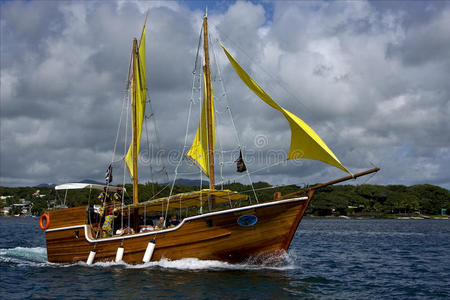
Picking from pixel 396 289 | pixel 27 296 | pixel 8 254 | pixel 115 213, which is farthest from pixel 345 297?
pixel 8 254

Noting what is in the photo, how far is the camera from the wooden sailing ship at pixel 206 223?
1802cm

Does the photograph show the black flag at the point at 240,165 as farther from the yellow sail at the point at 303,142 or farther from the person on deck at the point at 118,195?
the person on deck at the point at 118,195

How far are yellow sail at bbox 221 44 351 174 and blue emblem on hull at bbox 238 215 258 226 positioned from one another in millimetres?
3179

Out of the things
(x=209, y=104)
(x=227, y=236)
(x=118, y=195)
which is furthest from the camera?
(x=118, y=195)

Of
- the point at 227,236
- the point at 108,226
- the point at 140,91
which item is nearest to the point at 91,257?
the point at 108,226

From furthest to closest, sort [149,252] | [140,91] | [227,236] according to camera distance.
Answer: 1. [140,91]
2. [149,252]
3. [227,236]

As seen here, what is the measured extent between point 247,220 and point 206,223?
6.34 feet

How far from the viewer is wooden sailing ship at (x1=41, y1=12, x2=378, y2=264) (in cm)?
1802

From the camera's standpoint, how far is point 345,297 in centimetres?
1462

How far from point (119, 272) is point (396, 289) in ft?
39.5

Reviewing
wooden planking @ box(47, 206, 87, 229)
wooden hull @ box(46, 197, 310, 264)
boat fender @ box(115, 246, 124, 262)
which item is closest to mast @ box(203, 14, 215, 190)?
wooden hull @ box(46, 197, 310, 264)

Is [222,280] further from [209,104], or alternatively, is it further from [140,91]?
[140,91]

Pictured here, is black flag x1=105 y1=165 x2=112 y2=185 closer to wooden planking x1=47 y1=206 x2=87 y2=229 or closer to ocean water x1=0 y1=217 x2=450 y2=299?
wooden planking x1=47 y1=206 x2=87 y2=229

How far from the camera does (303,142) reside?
17438 millimetres
